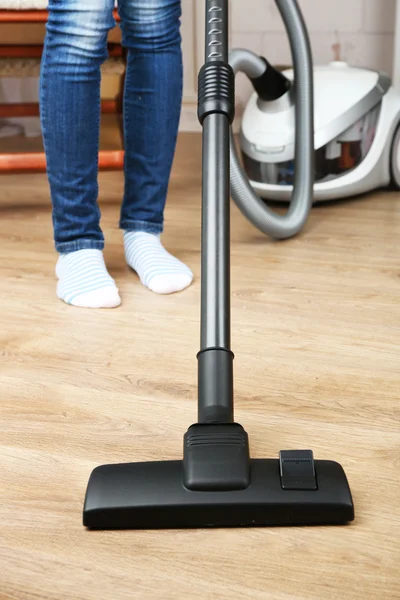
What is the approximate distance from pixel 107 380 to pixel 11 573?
330mm

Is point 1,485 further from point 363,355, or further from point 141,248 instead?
point 141,248

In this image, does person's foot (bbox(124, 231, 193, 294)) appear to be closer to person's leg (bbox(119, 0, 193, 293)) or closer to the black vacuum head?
person's leg (bbox(119, 0, 193, 293))

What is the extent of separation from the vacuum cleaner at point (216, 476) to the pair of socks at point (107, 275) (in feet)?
1.40

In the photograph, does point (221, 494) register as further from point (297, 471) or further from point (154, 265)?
point (154, 265)

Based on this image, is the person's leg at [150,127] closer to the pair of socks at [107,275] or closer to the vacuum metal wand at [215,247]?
the pair of socks at [107,275]

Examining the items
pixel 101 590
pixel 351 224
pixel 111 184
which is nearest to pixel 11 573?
pixel 101 590

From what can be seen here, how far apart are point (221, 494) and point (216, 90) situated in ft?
1.24

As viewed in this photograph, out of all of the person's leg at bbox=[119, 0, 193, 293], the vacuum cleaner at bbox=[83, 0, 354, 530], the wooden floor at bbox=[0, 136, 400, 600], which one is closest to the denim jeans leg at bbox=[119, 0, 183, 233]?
the person's leg at bbox=[119, 0, 193, 293]

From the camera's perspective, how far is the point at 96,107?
3.58 ft

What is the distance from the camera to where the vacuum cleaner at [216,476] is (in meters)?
0.59

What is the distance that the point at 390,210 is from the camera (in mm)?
1560

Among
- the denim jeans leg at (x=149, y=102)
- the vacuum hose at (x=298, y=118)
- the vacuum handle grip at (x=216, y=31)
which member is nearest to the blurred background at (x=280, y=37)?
the vacuum hose at (x=298, y=118)

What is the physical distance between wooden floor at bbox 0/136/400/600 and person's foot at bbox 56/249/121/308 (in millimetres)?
20

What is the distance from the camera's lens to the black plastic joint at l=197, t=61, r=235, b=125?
0.74 meters
